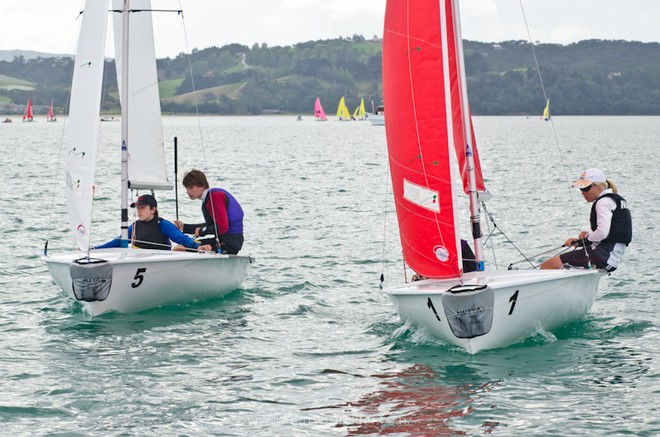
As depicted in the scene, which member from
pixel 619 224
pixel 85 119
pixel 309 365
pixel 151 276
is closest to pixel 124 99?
pixel 85 119

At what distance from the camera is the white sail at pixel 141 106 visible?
14607 mm

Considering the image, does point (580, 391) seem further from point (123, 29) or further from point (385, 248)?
point (385, 248)

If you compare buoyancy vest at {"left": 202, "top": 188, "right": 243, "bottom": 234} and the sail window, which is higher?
the sail window

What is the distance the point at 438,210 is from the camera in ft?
35.8

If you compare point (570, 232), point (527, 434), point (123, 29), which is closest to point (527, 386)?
point (527, 434)

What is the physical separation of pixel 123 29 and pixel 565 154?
5724 centimetres

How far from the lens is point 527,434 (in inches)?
340

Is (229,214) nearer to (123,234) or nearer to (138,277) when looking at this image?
(123,234)

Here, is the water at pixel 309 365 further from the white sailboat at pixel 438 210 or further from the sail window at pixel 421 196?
the sail window at pixel 421 196

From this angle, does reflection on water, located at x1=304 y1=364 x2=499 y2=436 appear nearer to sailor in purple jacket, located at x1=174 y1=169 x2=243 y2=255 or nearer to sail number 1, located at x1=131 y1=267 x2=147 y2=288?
sail number 1, located at x1=131 y1=267 x2=147 y2=288

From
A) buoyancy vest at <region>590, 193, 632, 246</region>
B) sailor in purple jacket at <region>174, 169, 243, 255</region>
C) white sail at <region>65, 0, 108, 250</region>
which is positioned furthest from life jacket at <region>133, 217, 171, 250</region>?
buoyancy vest at <region>590, 193, 632, 246</region>

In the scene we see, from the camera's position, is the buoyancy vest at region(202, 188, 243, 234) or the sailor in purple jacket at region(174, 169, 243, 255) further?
the buoyancy vest at region(202, 188, 243, 234)

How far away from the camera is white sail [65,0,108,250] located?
1252 centimetres

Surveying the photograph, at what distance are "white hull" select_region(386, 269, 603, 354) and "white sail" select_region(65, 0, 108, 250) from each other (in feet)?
13.5
